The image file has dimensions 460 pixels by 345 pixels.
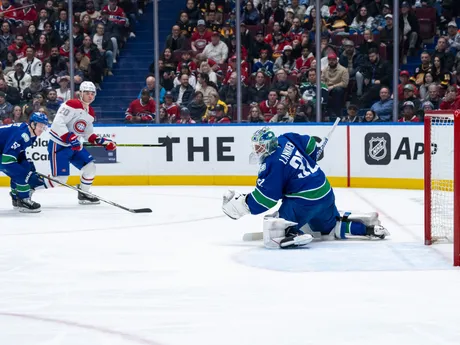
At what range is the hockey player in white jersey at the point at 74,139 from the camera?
8.59 m

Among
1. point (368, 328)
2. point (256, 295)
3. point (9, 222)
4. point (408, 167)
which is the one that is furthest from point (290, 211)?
point (408, 167)

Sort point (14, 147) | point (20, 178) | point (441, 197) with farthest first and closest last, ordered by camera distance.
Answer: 1. point (20, 178)
2. point (14, 147)
3. point (441, 197)

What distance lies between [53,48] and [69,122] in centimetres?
280

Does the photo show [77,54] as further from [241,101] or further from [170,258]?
[170,258]

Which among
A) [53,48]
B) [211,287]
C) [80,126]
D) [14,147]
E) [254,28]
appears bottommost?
[211,287]

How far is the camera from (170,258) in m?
5.50

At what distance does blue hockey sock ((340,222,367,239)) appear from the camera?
6031 millimetres

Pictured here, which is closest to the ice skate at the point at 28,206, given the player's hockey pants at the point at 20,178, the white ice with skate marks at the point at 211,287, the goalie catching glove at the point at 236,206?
the player's hockey pants at the point at 20,178

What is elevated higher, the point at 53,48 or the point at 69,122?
the point at 53,48

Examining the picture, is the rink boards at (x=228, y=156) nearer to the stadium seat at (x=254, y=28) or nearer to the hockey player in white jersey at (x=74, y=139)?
the stadium seat at (x=254, y=28)

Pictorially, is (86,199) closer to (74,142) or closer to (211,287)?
(74,142)

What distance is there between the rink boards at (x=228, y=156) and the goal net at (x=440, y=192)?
2121mm

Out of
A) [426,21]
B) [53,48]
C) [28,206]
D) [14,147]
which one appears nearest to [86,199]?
[28,206]

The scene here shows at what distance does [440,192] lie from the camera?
264 inches
